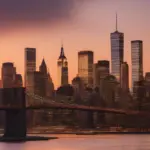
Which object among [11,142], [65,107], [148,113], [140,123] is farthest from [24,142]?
[140,123]

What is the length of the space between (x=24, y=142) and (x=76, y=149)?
7.30 m

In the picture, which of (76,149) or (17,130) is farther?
(17,130)

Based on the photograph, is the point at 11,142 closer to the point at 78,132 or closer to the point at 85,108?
the point at 85,108

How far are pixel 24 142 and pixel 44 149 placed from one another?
780 cm

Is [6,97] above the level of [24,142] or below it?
above

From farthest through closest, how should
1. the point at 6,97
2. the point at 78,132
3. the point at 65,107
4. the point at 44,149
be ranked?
1. the point at 78,132
2. the point at 65,107
3. the point at 6,97
4. the point at 44,149

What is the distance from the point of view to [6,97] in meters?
54.2

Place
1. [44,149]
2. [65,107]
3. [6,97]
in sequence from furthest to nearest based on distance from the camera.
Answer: [65,107] < [6,97] < [44,149]

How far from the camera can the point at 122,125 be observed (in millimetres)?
92062

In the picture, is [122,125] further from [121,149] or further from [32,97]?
[121,149]

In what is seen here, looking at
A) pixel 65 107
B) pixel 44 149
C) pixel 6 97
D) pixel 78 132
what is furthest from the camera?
pixel 78 132

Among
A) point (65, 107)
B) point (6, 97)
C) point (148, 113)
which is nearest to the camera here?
point (6, 97)

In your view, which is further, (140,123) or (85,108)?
(140,123)


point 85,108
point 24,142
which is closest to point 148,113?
point 85,108
